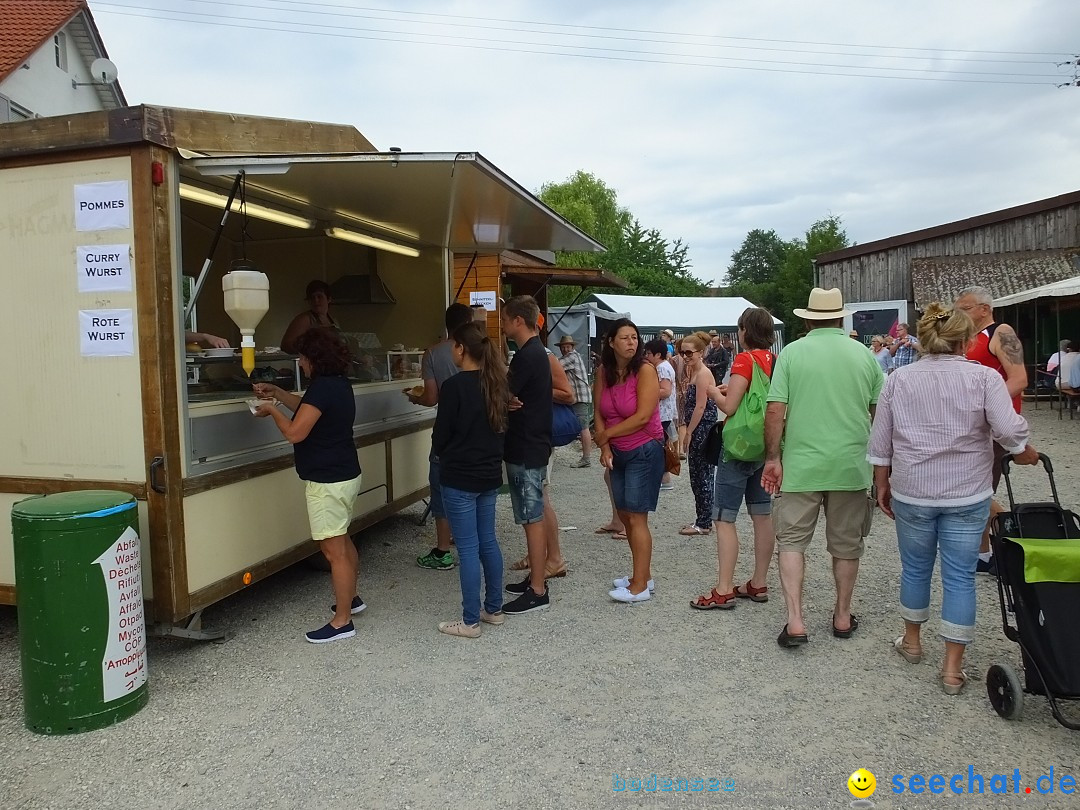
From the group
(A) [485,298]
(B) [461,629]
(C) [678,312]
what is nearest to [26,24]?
(C) [678,312]

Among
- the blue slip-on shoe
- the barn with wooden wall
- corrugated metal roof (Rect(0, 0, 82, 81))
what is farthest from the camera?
corrugated metal roof (Rect(0, 0, 82, 81))

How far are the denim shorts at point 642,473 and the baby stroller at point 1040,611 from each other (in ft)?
5.68

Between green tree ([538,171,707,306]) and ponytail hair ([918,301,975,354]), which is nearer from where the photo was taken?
ponytail hair ([918,301,975,354])

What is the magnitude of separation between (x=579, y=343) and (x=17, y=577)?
12.1 meters

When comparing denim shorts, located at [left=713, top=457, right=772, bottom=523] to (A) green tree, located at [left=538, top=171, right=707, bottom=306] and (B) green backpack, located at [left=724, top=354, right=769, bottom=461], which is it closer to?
(B) green backpack, located at [left=724, top=354, right=769, bottom=461]

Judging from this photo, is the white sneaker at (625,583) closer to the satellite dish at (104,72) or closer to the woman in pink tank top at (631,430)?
the woman in pink tank top at (631,430)

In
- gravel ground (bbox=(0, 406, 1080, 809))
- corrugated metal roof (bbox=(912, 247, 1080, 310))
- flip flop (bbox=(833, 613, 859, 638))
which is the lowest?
gravel ground (bbox=(0, 406, 1080, 809))

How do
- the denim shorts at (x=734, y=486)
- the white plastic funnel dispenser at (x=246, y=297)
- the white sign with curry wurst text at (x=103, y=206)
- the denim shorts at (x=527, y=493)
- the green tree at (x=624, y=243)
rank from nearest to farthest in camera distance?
the white sign with curry wurst text at (x=103, y=206), the white plastic funnel dispenser at (x=246, y=297), the denim shorts at (x=734, y=486), the denim shorts at (x=527, y=493), the green tree at (x=624, y=243)

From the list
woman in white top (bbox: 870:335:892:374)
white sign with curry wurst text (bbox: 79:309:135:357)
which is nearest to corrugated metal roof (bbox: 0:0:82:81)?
white sign with curry wurst text (bbox: 79:309:135:357)

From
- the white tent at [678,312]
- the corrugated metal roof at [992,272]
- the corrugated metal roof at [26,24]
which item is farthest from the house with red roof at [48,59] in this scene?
the corrugated metal roof at [992,272]

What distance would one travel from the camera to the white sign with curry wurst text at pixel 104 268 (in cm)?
343

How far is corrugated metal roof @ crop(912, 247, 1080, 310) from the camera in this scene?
55.9ft

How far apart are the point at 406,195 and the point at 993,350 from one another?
3717mm

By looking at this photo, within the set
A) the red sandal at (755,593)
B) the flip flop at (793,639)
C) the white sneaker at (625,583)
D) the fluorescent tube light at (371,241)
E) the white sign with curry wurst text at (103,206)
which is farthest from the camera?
the fluorescent tube light at (371,241)
